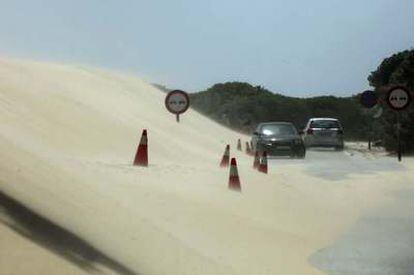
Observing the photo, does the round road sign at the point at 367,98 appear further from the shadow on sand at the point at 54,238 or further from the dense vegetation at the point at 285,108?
the shadow on sand at the point at 54,238

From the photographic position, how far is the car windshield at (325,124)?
3638cm

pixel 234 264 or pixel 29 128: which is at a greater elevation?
pixel 29 128

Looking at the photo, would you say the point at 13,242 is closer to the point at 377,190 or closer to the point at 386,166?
the point at 377,190

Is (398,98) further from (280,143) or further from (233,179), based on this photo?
(280,143)

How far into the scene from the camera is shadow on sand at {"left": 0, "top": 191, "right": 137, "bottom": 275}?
7.32 metres

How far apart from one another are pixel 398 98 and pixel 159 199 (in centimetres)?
1123

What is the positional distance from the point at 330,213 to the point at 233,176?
1.64 meters

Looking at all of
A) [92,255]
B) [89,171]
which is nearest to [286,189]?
[89,171]

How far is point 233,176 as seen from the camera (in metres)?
14.6

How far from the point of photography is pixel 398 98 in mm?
21688

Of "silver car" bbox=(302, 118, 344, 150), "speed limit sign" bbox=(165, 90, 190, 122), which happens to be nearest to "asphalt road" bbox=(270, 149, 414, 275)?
"speed limit sign" bbox=(165, 90, 190, 122)

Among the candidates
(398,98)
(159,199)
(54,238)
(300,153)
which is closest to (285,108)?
(300,153)

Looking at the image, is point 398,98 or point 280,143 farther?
point 280,143

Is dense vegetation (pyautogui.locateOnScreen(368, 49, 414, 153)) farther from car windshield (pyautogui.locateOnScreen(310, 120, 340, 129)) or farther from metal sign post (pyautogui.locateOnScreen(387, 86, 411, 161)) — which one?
metal sign post (pyautogui.locateOnScreen(387, 86, 411, 161))
